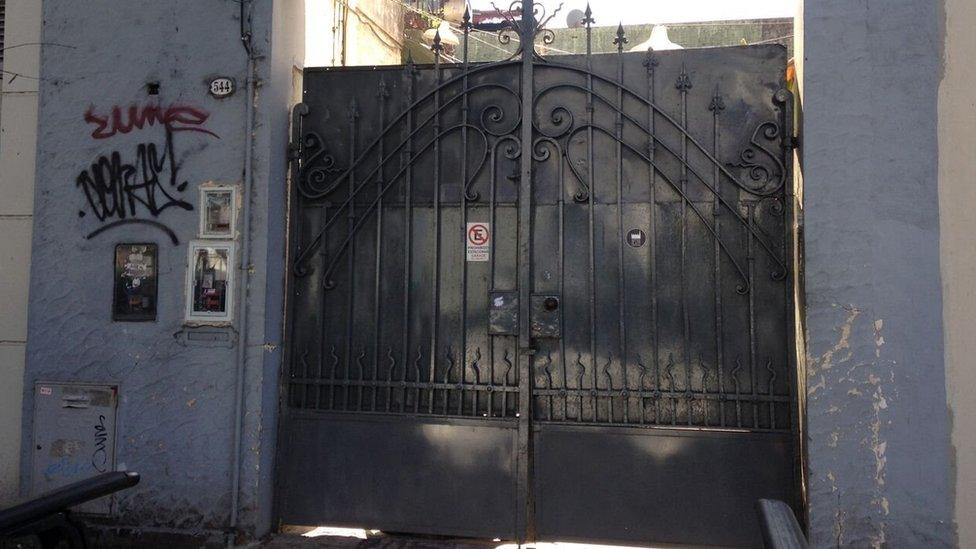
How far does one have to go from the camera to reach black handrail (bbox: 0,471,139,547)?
2463 millimetres

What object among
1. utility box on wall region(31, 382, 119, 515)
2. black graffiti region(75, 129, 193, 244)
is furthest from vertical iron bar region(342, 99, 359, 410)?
utility box on wall region(31, 382, 119, 515)

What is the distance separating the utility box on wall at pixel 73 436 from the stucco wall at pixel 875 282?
419cm

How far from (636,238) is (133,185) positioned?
322 cm

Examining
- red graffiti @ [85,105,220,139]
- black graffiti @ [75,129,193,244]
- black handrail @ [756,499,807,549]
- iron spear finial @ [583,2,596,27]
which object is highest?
iron spear finial @ [583,2,596,27]

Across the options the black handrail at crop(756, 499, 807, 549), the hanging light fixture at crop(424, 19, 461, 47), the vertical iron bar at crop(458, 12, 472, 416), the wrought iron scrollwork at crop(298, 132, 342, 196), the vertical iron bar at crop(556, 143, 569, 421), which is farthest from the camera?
the hanging light fixture at crop(424, 19, 461, 47)

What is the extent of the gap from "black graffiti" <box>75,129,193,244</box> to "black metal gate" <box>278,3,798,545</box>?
784 mm

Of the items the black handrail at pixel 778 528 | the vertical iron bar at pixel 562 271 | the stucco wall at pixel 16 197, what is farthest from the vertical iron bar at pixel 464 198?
the stucco wall at pixel 16 197

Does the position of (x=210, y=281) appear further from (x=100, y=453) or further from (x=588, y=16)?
(x=588, y=16)

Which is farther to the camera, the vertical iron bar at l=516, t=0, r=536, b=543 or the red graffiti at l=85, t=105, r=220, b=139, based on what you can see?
the red graffiti at l=85, t=105, r=220, b=139

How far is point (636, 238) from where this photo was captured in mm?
4504

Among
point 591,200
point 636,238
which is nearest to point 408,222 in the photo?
point 591,200

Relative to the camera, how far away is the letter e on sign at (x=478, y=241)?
466 centimetres

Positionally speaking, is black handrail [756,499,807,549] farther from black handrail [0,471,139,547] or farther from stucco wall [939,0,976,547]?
black handrail [0,471,139,547]

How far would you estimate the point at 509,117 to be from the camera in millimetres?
4715
